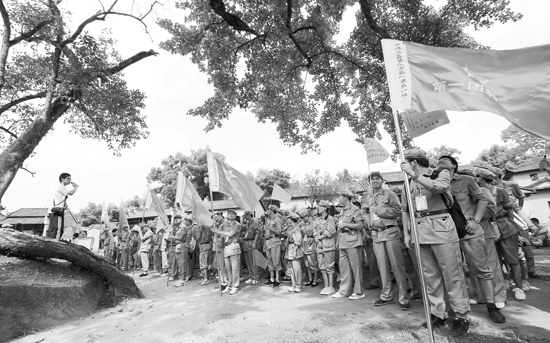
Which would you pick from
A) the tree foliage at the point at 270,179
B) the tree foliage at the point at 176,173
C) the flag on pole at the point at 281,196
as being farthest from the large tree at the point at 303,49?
the tree foliage at the point at 270,179

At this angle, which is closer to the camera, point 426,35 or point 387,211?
point 387,211

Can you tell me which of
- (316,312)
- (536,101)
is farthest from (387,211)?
(536,101)

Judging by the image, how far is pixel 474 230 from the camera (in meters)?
4.12

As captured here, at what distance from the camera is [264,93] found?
480 inches

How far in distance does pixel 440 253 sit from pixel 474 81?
211cm

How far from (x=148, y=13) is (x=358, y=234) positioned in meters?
11.1

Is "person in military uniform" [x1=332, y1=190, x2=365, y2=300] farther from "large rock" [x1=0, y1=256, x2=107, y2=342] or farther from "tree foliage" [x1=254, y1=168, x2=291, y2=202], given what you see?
"tree foliage" [x1=254, y1=168, x2=291, y2=202]

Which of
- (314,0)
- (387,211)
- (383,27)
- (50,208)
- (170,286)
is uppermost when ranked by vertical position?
(314,0)

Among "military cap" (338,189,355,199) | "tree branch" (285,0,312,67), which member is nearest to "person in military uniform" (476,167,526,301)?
"military cap" (338,189,355,199)

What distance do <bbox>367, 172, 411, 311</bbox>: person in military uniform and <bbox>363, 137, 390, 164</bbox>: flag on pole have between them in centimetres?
239

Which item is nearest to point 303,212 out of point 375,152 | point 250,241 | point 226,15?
point 250,241

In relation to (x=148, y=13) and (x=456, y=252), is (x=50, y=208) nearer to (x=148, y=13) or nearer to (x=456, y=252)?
(x=148, y=13)

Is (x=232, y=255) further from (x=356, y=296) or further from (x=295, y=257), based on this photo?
(x=356, y=296)

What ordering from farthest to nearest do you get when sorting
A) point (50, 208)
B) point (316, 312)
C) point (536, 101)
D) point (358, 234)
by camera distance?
point (50, 208) < point (358, 234) < point (316, 312) < point (536, 101)
